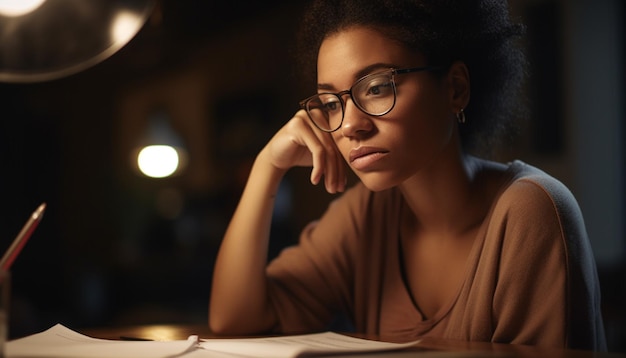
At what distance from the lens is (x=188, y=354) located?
2.94 feet

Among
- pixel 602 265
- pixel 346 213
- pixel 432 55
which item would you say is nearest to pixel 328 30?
pixel 432 55

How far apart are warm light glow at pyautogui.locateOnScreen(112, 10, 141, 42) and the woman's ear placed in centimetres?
63

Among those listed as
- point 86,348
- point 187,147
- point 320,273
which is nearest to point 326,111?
point 320,273

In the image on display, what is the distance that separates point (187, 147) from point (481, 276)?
3480 millimetres

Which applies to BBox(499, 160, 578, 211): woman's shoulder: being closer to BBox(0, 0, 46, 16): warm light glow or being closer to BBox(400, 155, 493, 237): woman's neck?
BBox(400, 155, 493, 237): woman's neck

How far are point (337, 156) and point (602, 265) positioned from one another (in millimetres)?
2194

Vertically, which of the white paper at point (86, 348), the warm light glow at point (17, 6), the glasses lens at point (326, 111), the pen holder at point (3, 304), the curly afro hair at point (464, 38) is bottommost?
the white paper at point (86, 348)

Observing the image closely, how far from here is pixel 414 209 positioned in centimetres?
133

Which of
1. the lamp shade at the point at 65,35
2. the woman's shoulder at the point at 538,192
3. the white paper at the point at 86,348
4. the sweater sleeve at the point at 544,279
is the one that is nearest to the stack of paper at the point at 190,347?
the white paper at the point at 86,348

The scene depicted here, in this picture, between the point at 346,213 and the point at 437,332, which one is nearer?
the point at 437,332

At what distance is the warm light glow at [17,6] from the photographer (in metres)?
1.38

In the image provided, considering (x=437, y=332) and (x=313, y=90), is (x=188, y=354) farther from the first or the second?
(x=313, y=90)

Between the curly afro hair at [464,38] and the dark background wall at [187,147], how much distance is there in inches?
68.9

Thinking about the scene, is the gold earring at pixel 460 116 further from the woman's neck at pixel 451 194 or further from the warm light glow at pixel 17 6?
the warm light glow at pixel 17 6
